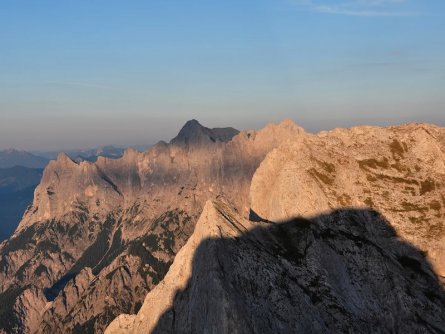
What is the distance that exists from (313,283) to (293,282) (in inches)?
206

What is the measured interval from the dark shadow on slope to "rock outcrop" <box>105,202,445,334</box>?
0.62 feet

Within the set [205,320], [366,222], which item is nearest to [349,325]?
[205,320]

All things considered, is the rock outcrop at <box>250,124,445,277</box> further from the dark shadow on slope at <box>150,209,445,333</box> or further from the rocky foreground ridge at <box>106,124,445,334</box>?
the dark shadow on slope at <box>150,209,445,333</box>

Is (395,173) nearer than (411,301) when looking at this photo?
No

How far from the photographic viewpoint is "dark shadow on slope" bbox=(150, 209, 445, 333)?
73.0 metres

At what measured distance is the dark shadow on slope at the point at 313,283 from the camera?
240 feet

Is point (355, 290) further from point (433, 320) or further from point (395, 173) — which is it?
point (395, 173)

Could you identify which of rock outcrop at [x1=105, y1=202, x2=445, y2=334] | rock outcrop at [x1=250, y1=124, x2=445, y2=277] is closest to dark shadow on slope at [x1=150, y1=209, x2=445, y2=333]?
rock outcrop at [x1=105, y1=202, x2=445, y2=334]

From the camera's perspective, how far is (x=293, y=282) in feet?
269

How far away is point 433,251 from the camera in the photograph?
346ft

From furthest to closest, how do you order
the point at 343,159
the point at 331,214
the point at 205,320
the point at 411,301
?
the point at 343,159 < the point at 331,214 < the point at 411,301 < the point at 205,320

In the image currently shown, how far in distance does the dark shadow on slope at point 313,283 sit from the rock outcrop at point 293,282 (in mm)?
189

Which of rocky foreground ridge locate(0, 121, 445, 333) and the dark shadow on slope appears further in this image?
rocky foreground ridge locate(0, 121, 445, 333)

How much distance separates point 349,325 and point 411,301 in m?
18.0
